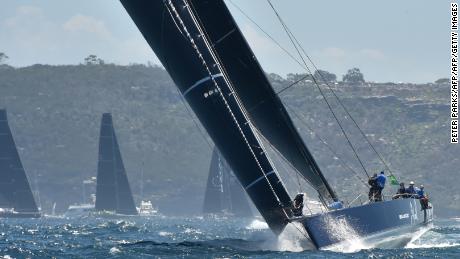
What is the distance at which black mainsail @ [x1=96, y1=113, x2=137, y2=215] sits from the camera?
3711 inches

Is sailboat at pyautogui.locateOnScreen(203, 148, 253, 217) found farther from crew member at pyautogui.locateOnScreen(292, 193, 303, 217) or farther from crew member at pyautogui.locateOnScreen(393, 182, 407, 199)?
crew member at pyautogui.locateOnScreen(292, 193, 303, 217)

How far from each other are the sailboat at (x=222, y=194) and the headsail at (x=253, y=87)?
72.2m

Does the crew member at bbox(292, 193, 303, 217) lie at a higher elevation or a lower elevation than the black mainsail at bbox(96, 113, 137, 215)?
lower

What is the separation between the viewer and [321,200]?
31.2m

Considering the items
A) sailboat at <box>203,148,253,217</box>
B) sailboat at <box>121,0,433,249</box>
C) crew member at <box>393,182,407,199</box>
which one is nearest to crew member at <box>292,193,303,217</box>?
sailboat at <box>121,0,433,249</box>

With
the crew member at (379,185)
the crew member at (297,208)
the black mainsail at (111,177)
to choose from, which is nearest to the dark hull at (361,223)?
the crew member at (379,185)

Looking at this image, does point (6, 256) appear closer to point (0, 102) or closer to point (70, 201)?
point (70, 201)

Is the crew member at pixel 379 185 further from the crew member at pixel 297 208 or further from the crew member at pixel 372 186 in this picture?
the crew member at pixel 297 208

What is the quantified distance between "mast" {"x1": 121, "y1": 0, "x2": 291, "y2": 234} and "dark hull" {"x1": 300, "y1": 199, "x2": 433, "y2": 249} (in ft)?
3.53

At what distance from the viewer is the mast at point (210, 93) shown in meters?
28.3

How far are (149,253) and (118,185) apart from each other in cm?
6775

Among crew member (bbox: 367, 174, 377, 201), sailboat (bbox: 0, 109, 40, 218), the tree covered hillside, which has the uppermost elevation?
the tree covered hillside

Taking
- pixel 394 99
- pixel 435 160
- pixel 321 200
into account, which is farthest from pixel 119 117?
pixel 321 200

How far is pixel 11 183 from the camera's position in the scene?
3339 inches
